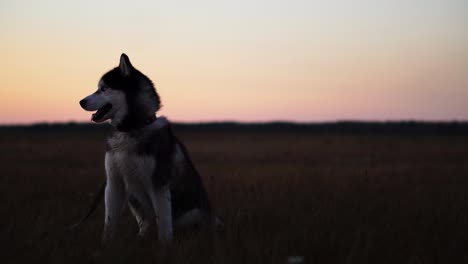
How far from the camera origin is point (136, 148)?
4816 millimetres

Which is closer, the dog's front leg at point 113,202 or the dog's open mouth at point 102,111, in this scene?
the dog's open mouth at point 102,111

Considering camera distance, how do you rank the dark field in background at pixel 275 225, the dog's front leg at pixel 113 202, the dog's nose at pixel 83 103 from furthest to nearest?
the dog's front leg at pixel 113 202 < the dog's nose at pixel 83 103 < the dark field in background at pixel 275 225

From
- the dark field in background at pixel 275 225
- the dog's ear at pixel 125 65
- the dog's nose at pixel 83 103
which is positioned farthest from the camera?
the dog's ear at pixel 125 65

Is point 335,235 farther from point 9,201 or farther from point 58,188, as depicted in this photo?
point 58,188

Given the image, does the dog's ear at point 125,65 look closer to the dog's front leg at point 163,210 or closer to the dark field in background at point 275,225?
the dog's front leg at point 163,210

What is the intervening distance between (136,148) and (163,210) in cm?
75

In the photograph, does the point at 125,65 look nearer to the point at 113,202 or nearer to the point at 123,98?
the point at 123,98

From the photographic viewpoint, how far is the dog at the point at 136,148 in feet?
15.8

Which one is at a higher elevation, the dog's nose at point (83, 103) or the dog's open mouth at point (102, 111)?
the dog's nose at point (83, 103)

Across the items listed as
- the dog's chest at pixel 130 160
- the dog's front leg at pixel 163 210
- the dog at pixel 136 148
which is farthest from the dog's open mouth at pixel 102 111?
the dog's front leg at pixel 163 210

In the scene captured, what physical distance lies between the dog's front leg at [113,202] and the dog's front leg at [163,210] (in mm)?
485

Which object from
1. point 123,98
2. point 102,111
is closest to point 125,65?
point 123,98

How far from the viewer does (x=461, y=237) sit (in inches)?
202

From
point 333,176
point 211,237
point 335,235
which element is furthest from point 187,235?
point 333,176
